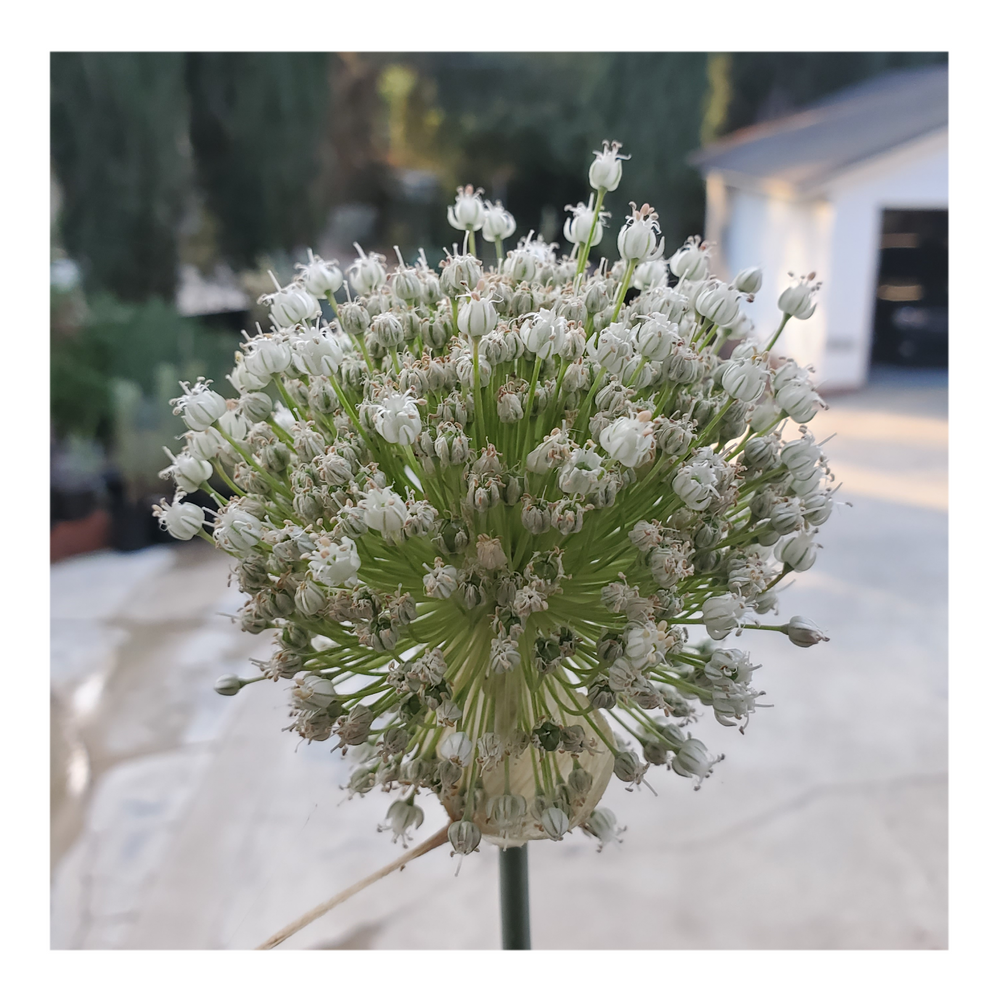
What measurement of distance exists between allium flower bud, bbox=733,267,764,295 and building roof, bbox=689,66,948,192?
3193 mm

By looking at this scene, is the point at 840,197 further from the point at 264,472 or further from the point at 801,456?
the point at 264,472

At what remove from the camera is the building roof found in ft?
10.5

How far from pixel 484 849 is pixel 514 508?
41.6 inches

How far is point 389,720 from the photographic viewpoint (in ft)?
1.60

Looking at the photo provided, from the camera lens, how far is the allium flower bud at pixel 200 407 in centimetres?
47

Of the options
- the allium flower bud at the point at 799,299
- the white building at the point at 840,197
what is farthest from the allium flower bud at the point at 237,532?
the white building at the point at 840,197

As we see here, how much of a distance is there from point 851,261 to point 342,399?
347cm

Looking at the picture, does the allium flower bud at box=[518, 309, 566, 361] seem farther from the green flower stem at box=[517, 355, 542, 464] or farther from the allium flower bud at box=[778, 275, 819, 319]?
the allium flower bud at box=[778, 275, 819, 319]

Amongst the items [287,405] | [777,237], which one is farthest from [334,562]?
[777,237]

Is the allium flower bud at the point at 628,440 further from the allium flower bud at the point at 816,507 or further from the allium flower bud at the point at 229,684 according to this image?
the allium flower bud at the point at 229,684

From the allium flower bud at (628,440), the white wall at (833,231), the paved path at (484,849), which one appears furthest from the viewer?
the white wall at (833,231)

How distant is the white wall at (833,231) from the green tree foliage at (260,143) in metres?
1.66

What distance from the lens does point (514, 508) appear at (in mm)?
457
